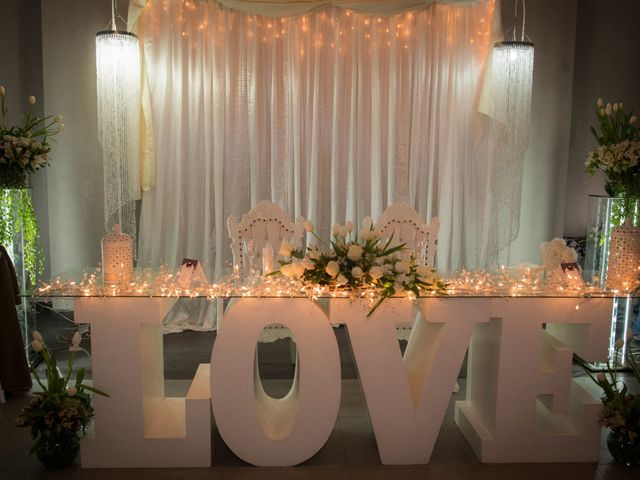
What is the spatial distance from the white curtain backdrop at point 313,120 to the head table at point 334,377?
7.32 ft

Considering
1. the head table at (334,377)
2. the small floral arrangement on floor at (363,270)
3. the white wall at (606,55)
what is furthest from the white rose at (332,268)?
the white wall at (606,55)

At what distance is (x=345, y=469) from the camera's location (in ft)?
9.12

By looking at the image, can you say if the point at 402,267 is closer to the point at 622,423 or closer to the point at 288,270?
the point at 288,270

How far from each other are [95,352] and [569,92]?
4272mm

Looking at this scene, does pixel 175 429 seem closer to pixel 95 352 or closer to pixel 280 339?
pixel 95 352

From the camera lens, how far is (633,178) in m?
3.49

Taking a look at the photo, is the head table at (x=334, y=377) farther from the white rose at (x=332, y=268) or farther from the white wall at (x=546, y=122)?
the white wall at (x=546, y=122)

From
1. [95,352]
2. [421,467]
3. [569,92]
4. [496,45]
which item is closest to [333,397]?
[421,467]

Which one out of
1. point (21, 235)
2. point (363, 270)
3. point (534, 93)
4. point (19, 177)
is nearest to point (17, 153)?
point (19, 177)

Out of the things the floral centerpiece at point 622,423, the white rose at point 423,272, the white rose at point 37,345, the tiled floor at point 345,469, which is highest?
the white rose at point 423,272

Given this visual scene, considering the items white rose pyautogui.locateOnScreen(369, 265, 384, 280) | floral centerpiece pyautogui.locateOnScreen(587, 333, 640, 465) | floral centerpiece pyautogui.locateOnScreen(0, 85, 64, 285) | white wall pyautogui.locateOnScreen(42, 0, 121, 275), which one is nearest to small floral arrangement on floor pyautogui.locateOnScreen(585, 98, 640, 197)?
floral centerpiece pyautogui.locateOnScreen(587, 333, 640, 465)

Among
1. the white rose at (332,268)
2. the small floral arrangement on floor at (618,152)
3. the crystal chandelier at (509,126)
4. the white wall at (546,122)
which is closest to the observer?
the white rose at (332,268)

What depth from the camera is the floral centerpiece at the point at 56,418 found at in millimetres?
2656

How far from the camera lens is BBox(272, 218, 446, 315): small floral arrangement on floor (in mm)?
2717
